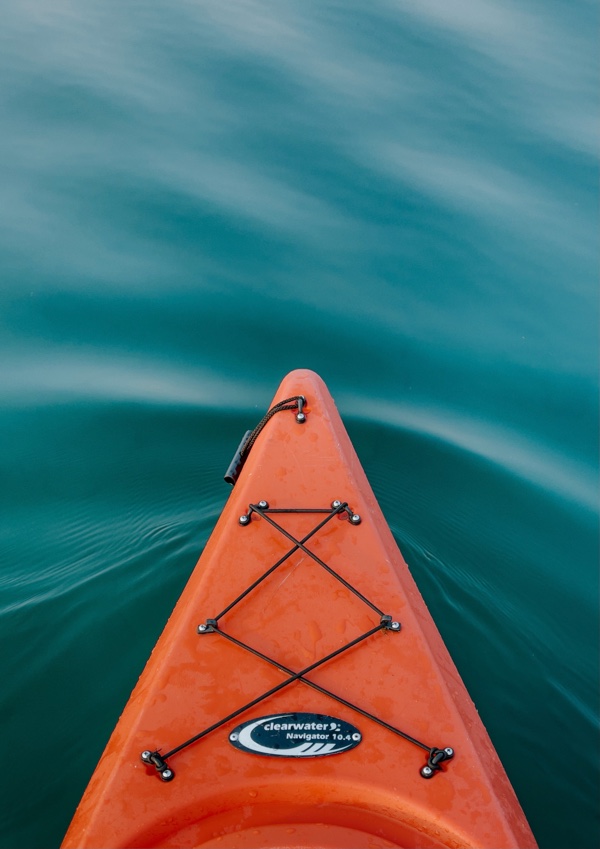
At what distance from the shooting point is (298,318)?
5.50 metres

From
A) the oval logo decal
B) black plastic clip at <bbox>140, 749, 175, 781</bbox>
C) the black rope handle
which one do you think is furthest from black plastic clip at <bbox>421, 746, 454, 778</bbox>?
the black rope handle

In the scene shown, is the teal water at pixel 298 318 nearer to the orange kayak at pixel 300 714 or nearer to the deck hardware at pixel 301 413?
the orange kayak at pixel 300 714

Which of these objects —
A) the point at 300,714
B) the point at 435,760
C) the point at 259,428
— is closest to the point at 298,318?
the point at 259,428

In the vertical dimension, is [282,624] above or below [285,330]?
below

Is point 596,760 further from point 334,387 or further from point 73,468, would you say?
point 73,468

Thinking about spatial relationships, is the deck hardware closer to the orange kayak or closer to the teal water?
the orange kayak

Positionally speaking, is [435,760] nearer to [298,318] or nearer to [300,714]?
[300,714]

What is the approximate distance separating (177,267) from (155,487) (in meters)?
2.22

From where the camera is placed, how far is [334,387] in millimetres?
5039

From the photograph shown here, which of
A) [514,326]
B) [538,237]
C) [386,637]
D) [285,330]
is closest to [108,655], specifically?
[386,637]

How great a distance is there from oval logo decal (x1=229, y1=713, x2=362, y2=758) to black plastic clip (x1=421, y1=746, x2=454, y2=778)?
0.75ft

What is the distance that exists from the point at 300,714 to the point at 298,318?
3582mm

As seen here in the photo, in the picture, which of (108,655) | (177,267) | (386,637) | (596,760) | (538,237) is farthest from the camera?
(538,237)

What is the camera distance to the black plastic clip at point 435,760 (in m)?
2.29
